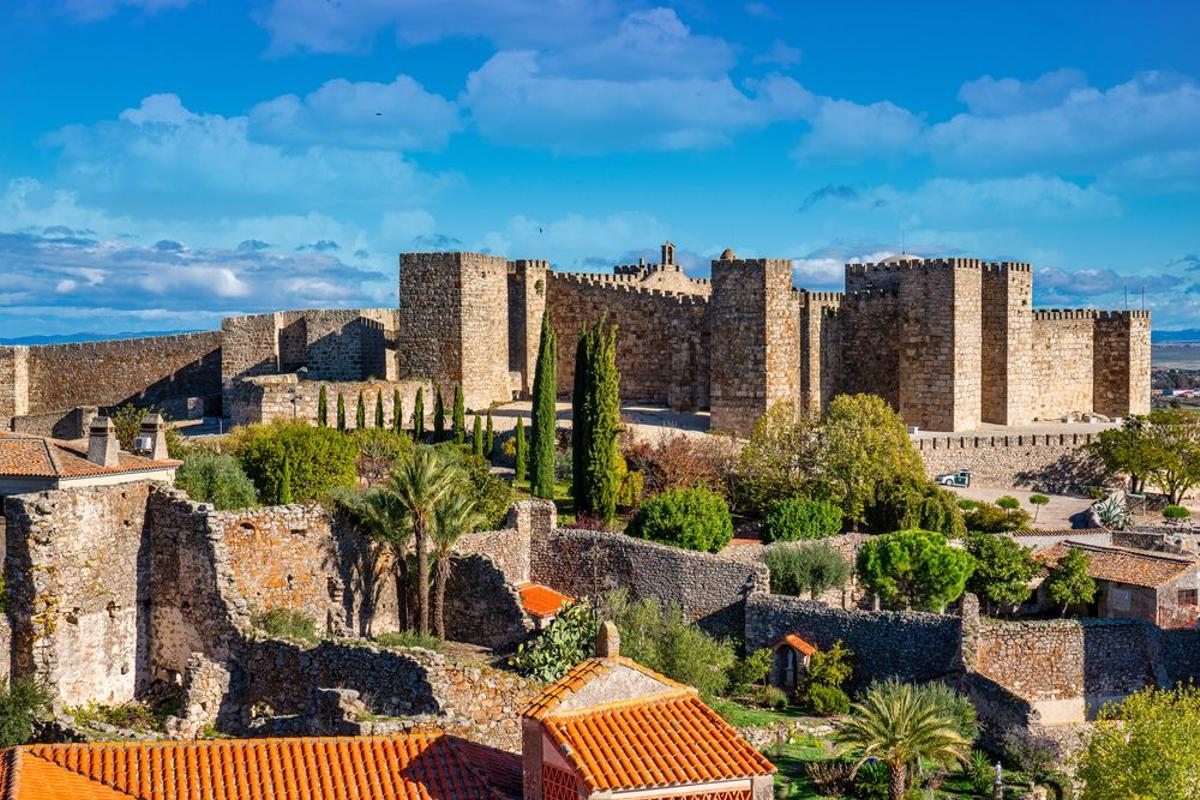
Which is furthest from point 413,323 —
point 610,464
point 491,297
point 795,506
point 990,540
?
point 990,540

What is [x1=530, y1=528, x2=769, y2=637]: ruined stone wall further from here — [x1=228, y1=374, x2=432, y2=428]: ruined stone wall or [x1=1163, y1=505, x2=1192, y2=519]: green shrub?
[x1=1163, y1=505, x2=1192, y2=519]: green shrub

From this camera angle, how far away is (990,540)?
90.7ft

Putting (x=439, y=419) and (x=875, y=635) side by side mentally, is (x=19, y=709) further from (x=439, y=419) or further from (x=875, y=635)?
(x=439, y=419)

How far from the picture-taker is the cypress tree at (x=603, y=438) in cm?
3005

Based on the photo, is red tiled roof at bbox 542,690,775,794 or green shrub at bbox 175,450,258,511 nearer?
red tiled roof at bbox 542,690,775,794

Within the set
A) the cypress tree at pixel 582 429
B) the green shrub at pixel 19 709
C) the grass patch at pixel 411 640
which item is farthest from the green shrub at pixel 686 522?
the green shrub at pixel 19 709

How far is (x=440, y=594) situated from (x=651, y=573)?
17.3 feet

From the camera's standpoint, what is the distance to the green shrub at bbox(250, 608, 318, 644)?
16.8 meters

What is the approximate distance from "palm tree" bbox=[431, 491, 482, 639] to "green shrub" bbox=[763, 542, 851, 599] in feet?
20.5

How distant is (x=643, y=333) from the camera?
4084cm

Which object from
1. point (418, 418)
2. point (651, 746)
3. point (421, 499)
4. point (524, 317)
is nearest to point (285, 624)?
point (421, 499)

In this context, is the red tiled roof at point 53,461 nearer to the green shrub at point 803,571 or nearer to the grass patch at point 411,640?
the grass patch at point 411,640

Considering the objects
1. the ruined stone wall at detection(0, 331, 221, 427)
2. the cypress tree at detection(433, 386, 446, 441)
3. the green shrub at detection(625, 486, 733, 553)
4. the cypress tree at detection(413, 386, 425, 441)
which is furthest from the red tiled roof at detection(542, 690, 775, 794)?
the ruined stone wall at detection(0, 331, 221, 427)

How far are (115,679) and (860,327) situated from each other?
26927mm
